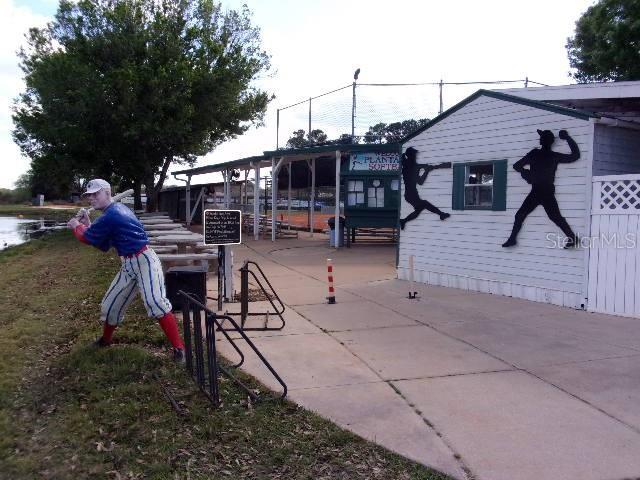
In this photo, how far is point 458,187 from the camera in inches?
434

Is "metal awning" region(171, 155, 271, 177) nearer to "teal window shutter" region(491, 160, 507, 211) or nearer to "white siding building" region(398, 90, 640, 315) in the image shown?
"white siding building" region(398, 90, 640, 315)

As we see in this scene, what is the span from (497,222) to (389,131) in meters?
12.5

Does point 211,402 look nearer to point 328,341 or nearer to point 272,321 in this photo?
point 328,341

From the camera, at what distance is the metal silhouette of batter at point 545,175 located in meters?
8.98

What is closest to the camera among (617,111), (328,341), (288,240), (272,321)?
(328,341)

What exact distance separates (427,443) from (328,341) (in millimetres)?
2954

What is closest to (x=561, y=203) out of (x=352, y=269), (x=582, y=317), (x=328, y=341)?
(x=582, y=317)

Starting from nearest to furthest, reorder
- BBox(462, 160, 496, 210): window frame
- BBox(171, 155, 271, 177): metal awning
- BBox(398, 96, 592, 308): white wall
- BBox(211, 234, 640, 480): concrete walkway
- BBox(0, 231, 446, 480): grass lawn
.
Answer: BBox(0, 231, 446, 480): grass lawn → BBox(211, 234, 640, 480): concrete walkway → BBox(398, 96, 592, 308): white wall → BBox(462, 160, 496, 210): window frame → BBox(171, 155, 271, 177): metal awning

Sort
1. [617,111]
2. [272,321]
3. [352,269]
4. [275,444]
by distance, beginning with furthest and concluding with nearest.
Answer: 1. [352,269]
2. [617,111]
3. [272,321]
4. [275,444]

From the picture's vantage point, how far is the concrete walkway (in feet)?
13.4

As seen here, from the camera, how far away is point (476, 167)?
1079cm

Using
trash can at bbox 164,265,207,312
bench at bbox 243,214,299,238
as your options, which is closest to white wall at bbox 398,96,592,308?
trash can at bbox 164,265,207,312

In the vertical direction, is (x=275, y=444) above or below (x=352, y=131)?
below

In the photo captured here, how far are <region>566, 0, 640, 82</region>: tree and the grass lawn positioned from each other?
17683mm
